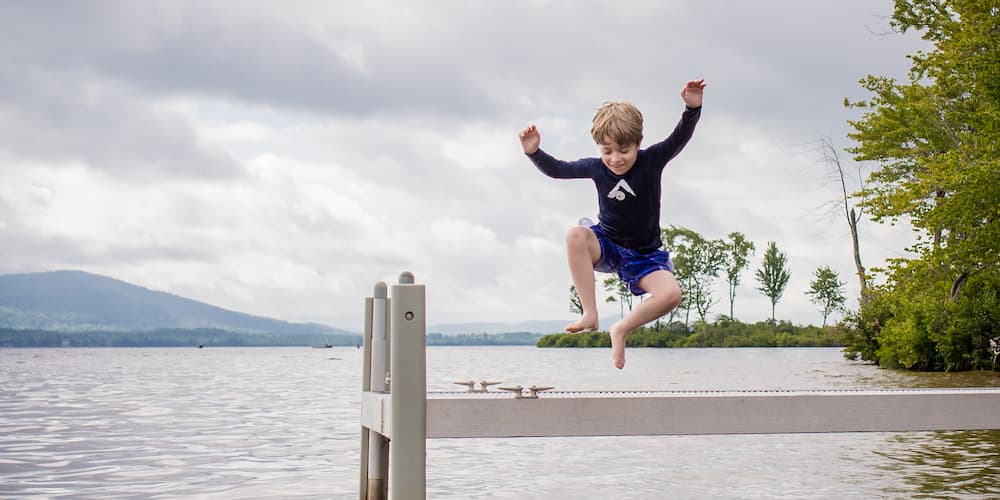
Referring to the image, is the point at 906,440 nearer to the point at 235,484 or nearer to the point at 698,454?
the point at 698,454

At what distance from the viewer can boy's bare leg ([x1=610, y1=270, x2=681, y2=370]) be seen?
21.4 ft

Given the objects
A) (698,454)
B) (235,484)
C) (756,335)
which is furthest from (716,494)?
(756,335)

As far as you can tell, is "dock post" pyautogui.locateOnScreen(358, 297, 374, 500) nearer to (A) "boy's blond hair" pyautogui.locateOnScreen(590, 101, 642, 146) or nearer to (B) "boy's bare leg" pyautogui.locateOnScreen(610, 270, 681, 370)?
(B) "boy's bare leg" pyautogui.locateOnScreen(610, 270, 681, 370)

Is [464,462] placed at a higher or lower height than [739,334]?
lower

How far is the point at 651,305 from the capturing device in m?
6.57

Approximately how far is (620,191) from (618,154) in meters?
0.25

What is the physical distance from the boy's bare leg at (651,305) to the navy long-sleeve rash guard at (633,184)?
0.74 feet

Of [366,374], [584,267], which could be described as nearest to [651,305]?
[584,267]

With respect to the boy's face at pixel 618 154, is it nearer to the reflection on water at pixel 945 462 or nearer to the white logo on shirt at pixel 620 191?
the white logo on shirt at pixel 620 191

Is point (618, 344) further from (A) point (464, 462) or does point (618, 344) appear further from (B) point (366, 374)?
(A) point (464, 462)

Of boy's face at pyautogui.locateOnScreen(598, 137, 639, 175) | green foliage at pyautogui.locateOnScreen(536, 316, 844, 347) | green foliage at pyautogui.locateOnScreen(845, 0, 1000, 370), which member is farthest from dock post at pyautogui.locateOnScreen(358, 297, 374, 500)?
green foliage at pyautogui.locateOnScreen(536, 316, 844, 347)

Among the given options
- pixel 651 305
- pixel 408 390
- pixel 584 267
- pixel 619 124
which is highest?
pixel 619 124

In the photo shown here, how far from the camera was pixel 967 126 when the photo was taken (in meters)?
32.8

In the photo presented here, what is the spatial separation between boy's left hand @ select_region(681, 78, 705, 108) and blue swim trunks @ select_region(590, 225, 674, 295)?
3.38ft
